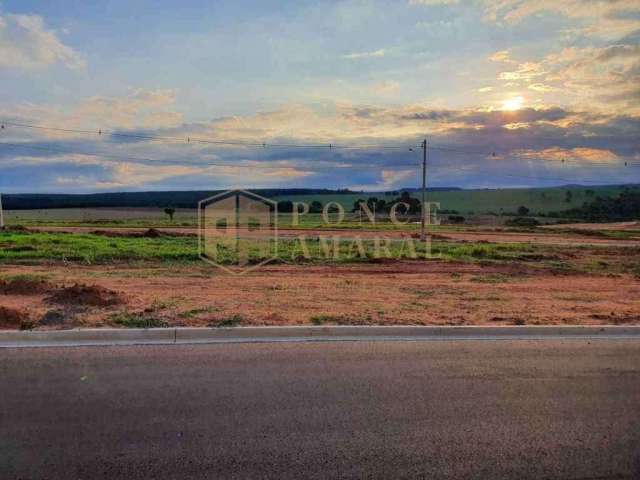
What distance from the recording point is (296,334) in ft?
21.6

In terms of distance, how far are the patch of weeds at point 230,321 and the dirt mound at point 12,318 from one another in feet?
8.29

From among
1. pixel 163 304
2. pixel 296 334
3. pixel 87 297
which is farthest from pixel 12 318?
pixel 296 334

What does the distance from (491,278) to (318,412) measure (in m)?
9.54

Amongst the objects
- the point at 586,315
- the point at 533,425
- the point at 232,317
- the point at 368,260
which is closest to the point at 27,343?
the point at 232,317

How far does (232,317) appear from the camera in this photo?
7.30 meters

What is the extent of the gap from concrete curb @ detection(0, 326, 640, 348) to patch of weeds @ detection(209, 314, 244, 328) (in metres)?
0.26

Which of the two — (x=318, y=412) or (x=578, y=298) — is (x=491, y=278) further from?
(x=318, y=412)

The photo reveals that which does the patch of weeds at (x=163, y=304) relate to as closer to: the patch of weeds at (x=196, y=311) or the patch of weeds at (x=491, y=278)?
the patch of weeds at (x=196, y=311)

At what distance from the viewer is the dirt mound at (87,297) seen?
8.07 metres

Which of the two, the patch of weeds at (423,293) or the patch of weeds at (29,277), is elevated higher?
the patch of weeds at (29,277)

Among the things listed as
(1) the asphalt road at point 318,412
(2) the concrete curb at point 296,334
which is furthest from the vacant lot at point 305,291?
(1) the asphalt road at point 318,412

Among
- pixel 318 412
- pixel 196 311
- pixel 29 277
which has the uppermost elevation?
pixel 29 277

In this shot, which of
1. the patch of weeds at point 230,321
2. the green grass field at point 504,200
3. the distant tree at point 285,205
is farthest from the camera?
the green grass field at point 504,200

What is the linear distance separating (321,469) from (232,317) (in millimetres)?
4140
